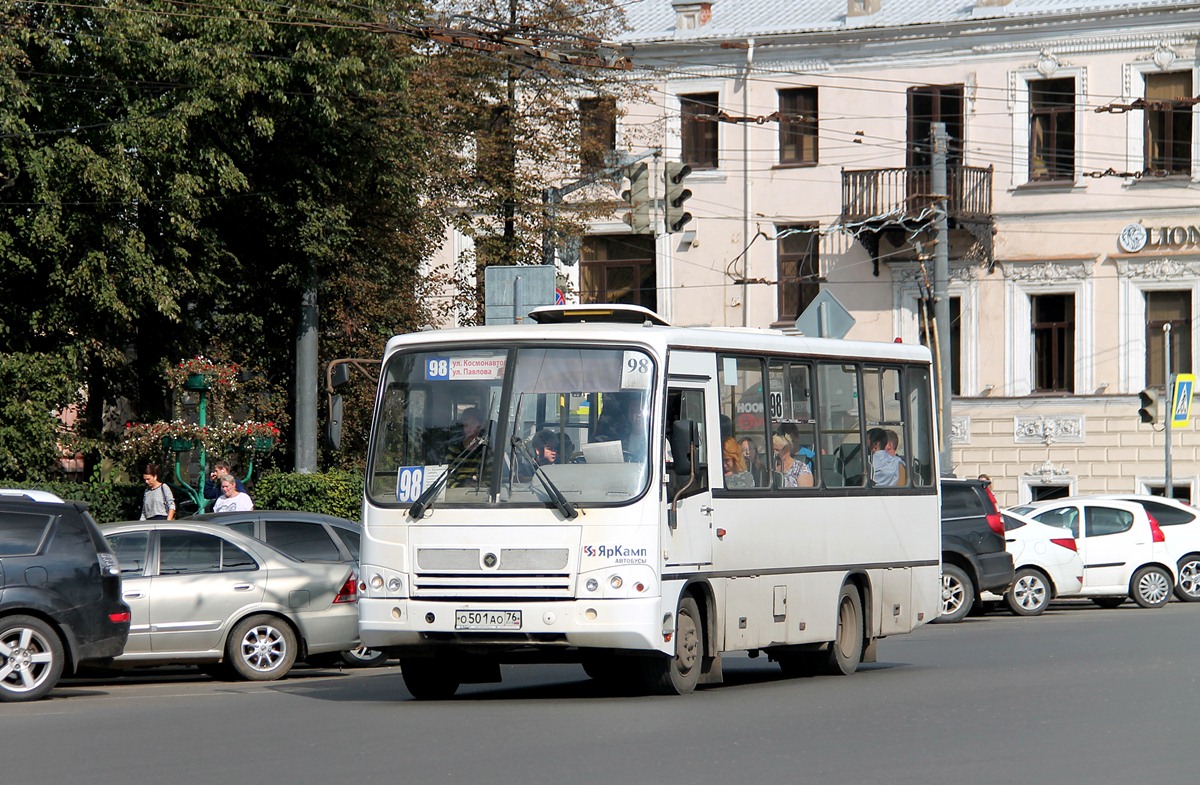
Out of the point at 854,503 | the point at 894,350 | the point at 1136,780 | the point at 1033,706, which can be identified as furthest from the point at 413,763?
the point at 894,350

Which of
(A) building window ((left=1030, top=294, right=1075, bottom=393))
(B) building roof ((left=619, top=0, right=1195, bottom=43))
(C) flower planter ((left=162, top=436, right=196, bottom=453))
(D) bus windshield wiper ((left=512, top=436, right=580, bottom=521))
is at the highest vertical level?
(B) building roof ((left=619, top=0, right=1195, bottom=43))

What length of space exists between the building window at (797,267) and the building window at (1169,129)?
292 inches

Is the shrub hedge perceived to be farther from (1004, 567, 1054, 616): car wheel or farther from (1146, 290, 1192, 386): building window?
(1146, 290, 1192, 386): building window

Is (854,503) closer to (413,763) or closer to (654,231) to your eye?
(413,763)

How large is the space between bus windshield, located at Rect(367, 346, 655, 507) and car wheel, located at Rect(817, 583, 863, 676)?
363cm

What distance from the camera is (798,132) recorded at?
43.2 m

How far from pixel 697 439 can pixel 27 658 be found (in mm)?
5402

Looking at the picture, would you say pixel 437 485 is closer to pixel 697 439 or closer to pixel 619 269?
pixel 697 439

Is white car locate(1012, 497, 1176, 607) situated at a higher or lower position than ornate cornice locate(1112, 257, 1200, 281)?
lower

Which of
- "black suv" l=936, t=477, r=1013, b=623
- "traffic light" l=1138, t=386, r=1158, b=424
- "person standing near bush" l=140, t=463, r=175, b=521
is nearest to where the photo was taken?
"person standing near bush" l=140, t=463, r=175, b=521

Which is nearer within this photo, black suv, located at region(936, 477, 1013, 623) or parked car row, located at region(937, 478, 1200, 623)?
black suv, located at region(936, 477, 1013, 623)

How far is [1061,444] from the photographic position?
40.9 meters

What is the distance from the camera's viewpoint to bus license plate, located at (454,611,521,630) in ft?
42.7

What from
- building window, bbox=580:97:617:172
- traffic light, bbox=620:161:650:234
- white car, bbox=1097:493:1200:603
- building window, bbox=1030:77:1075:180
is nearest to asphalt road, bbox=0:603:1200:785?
traffic light, bbox=620:161:650:234
